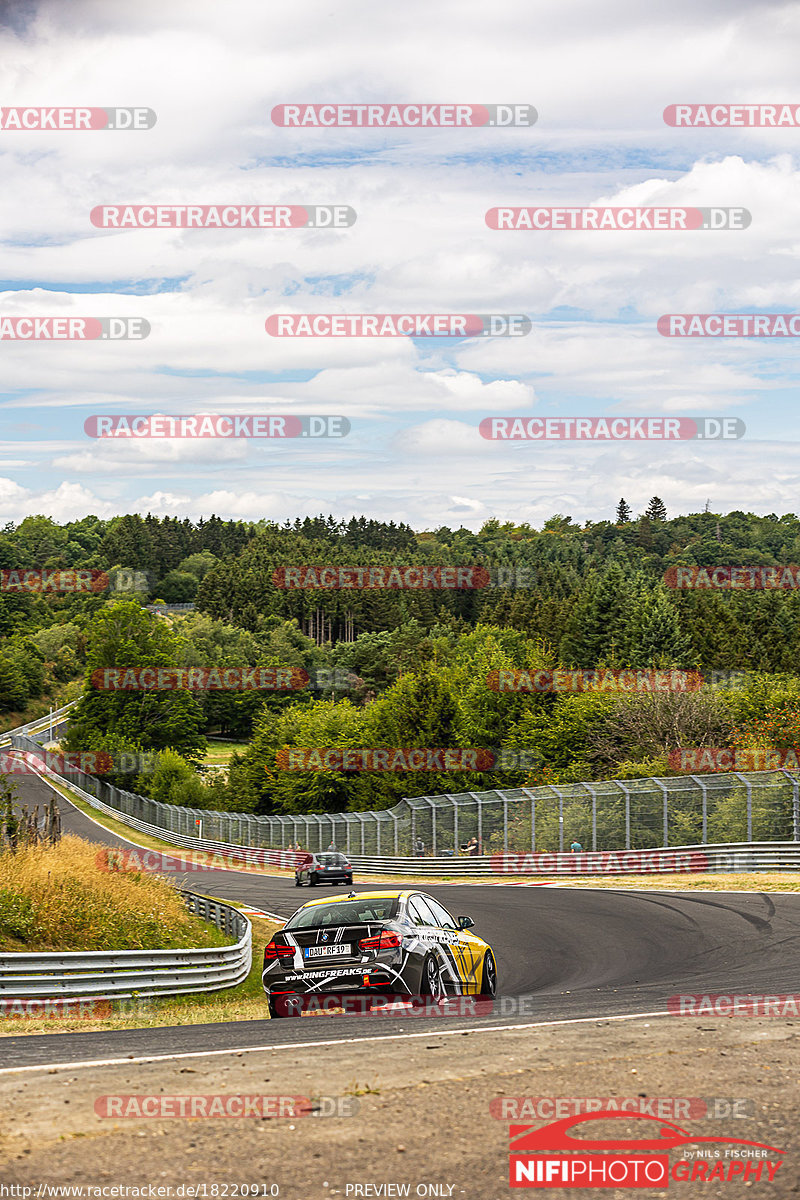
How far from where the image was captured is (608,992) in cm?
1204

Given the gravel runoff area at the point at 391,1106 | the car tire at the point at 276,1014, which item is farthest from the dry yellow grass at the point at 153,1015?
the gravel runoff area at the point at 391,1106

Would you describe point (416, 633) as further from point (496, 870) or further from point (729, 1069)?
point (729, 1069)

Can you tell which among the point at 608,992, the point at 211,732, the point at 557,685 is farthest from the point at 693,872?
the point at 211,732

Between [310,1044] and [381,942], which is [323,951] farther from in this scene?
[310,1044]

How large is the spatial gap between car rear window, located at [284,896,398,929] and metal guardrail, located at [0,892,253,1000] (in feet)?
9.99

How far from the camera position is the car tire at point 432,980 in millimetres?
10968

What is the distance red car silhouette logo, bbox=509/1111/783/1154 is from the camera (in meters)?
5.47

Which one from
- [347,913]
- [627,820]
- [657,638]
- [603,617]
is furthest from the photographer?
[603,617]

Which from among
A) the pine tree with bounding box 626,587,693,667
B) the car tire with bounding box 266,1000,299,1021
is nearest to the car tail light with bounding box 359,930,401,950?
the car tire with bounding box 266,1000,299,1021

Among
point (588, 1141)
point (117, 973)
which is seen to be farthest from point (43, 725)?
point (588, 1141)

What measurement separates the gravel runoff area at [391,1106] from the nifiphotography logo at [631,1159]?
2.0 inches

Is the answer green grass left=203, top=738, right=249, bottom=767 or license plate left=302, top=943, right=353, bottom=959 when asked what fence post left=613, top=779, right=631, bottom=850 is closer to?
license plate left=302, top=943, right=353, bottom=959

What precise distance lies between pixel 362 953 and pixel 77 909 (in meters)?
7.49

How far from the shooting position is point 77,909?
1673 cm
